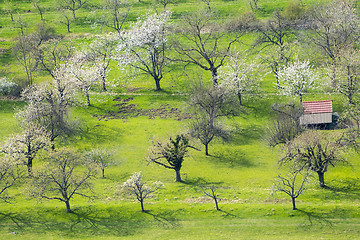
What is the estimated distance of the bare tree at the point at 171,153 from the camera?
66.6 metres

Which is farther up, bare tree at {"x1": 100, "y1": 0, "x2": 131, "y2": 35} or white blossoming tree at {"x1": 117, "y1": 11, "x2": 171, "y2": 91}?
bare tree at {"x1": 100, "y1": 0, "x2": 131, "y2": 35}

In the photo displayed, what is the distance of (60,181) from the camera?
5978 centimetres

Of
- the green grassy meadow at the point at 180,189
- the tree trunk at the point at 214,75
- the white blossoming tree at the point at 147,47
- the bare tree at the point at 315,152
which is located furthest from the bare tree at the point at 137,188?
the white blossoming tree at the point at 147,47

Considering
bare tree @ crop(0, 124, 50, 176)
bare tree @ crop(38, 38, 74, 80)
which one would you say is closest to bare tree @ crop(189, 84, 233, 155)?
bare tree @ crop(0, 124, 50, 176)

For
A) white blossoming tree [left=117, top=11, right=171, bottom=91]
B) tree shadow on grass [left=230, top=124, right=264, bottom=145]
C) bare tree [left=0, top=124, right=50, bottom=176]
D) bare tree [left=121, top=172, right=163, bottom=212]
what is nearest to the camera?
bare tree [left=121, top=172, right=163, bottom=212]

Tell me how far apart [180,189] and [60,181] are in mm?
15445

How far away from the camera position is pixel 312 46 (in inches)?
3903

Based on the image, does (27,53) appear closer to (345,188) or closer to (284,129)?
(284,129)

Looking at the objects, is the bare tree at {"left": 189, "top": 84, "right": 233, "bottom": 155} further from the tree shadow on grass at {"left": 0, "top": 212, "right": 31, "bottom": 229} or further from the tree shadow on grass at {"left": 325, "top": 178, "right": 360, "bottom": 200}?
the tree shadow on grass at {"left": 0, "top": 212, "right": 31, "bottom": 229}

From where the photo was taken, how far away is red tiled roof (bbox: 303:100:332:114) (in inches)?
3159

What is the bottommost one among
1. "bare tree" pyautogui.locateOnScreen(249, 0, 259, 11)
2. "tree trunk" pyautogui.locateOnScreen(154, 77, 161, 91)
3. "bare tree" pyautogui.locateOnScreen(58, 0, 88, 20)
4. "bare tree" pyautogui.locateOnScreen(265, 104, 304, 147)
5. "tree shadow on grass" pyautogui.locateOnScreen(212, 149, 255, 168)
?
"tree shadow on grass" pyautogui.locateOnScreen(212, 149, 255, 168)

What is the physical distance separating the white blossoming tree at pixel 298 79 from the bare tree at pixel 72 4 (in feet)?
223

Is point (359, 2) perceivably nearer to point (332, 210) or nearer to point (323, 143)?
point (323, 143)

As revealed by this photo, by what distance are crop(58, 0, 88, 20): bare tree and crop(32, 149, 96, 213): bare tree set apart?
257 feet
